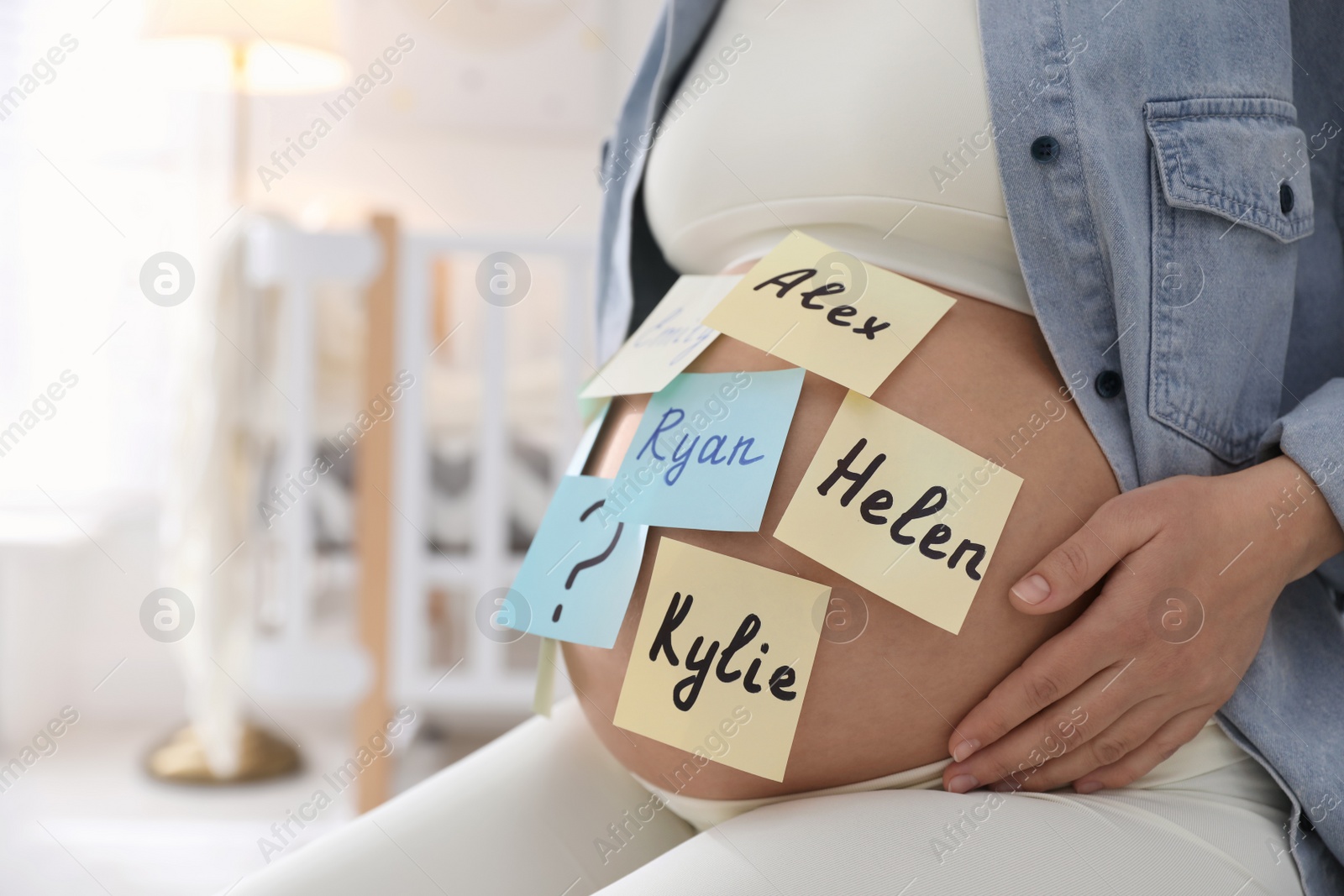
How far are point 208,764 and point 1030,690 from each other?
173 centimetres

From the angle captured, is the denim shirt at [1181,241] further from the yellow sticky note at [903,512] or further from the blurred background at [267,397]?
the blurred background at [267,397]

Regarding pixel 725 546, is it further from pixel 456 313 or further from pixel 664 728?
pixel 456 313

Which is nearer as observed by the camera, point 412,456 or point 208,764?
point 412,456

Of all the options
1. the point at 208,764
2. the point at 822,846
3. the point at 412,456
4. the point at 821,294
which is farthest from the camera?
the point at 208,764

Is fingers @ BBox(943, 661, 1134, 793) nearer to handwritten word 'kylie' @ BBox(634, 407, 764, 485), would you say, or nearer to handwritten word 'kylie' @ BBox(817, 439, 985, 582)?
handwritten word 'kylie' @ BBox(817, 439, 985, 582)

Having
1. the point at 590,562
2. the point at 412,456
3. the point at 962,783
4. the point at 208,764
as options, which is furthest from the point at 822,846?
the point at 208,764

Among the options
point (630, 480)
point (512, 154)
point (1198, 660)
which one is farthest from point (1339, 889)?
point (512, 154)

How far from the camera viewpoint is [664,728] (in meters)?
0.47

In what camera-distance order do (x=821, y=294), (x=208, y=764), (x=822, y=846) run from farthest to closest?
(x=208, y=764) → (x=821, y=294) → (x=822, y=846)

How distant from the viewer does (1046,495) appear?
0.46 metres

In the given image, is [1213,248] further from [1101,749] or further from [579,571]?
[579,571]

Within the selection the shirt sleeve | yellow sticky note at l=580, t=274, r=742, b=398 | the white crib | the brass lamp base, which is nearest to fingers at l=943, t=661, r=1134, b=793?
the shirt sleeve

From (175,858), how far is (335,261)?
0.97m

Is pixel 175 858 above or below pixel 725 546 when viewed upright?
below
